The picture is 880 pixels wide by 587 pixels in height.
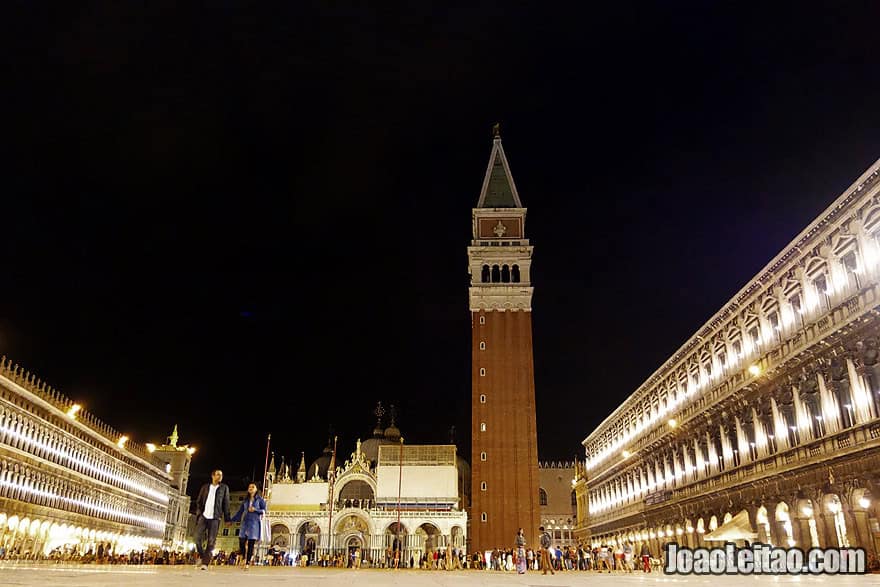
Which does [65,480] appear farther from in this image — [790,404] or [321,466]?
[790,404]

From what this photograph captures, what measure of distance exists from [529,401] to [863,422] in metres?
36.2

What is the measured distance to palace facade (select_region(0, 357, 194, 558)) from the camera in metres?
40.0

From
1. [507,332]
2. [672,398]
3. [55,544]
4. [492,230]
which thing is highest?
[492,230]

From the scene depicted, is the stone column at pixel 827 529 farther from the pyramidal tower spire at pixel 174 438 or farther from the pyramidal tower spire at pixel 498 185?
the pyramidal tower spire at pixel 174 438

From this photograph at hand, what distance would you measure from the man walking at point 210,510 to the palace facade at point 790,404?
20473mm

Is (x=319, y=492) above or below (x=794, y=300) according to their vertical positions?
below

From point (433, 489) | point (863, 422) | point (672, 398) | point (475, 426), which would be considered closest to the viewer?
point (863, 422)

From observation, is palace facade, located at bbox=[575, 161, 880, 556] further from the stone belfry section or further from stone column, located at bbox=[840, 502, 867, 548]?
the stone belfry section

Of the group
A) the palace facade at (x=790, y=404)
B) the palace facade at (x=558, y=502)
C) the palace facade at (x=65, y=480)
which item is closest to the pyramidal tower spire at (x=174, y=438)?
the palace facade at (x=65, y=480)

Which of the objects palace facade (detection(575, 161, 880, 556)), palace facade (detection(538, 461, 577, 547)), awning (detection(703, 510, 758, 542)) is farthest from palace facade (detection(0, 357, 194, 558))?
palace facade (detection(538, 461, 577, 547))

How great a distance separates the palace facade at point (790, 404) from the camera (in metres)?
23.1

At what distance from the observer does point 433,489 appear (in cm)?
6938

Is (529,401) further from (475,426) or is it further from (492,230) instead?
(492,230)

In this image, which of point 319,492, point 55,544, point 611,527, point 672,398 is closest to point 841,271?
point 672,398
